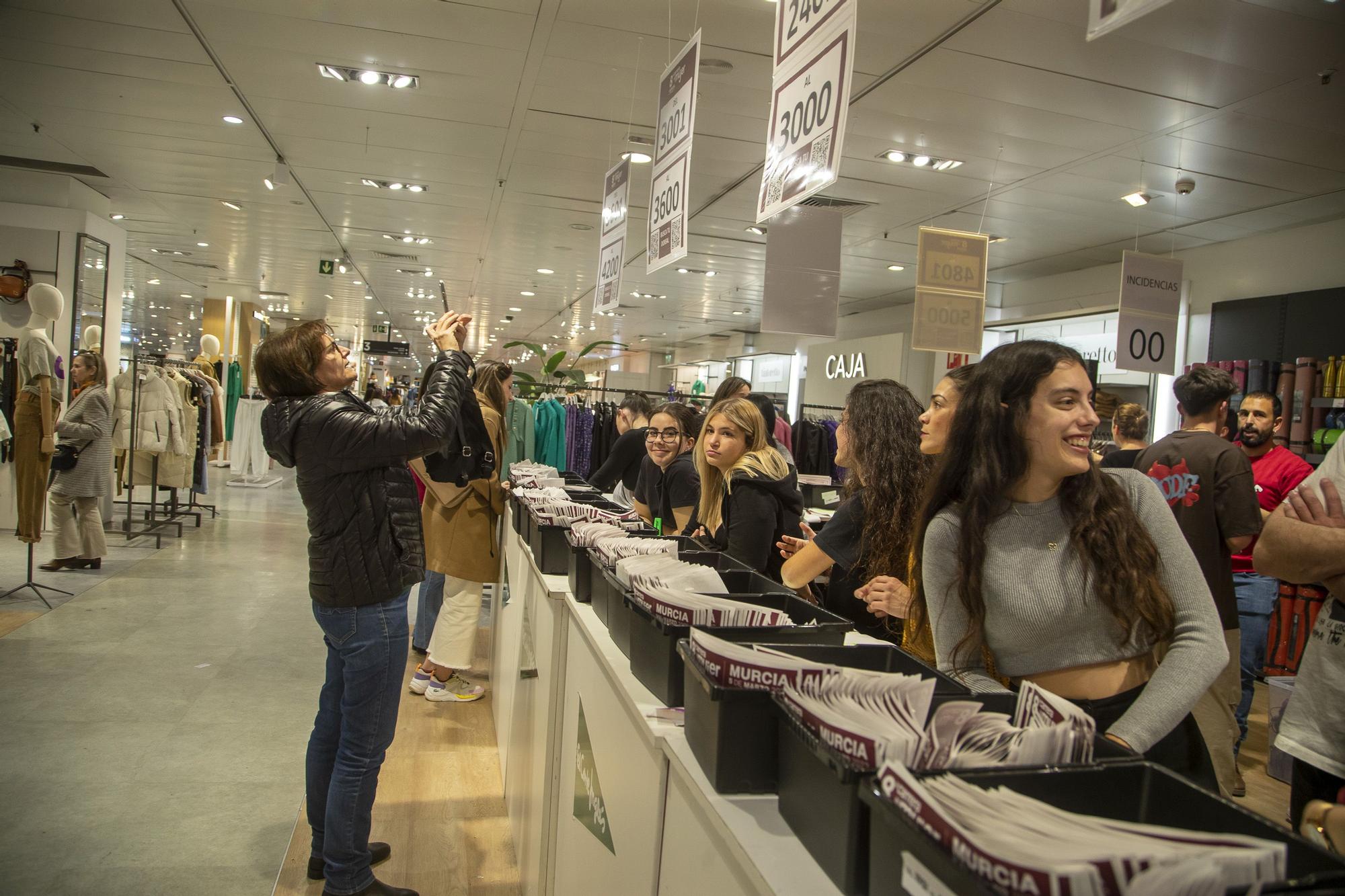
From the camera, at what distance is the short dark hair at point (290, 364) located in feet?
7.72

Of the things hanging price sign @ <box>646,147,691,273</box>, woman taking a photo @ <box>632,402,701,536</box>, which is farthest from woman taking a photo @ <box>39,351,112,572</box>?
hanging price sign @ <box>646,147,691,273</box>

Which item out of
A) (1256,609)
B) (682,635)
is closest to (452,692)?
(682,635)

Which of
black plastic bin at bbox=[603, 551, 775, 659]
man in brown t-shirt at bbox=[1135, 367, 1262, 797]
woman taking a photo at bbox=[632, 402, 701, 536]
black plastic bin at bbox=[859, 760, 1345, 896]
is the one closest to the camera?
black plastic bin at bbox=[859, 760, 1345, 896]

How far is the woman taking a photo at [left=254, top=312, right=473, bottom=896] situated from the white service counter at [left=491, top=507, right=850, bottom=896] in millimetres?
431

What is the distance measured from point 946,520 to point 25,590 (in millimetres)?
6693

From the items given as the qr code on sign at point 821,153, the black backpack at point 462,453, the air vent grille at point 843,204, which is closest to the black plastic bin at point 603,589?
the black backpack at point 462,453

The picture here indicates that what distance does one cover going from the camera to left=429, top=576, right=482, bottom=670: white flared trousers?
4234mm

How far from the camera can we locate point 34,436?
20.1 ft

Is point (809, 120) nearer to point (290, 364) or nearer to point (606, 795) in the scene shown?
point (290, 364)

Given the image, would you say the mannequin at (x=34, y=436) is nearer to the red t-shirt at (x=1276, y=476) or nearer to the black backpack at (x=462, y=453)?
the black backpack at (x=462, y=453)

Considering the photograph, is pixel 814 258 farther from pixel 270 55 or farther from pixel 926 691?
pixel 926 691

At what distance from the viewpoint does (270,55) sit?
523cm

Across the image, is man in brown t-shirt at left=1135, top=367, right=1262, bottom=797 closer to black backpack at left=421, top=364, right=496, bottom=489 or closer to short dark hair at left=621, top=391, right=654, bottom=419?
black backpack at left=421, top=364, right=496, bottom=489

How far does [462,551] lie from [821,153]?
8.58 ft
